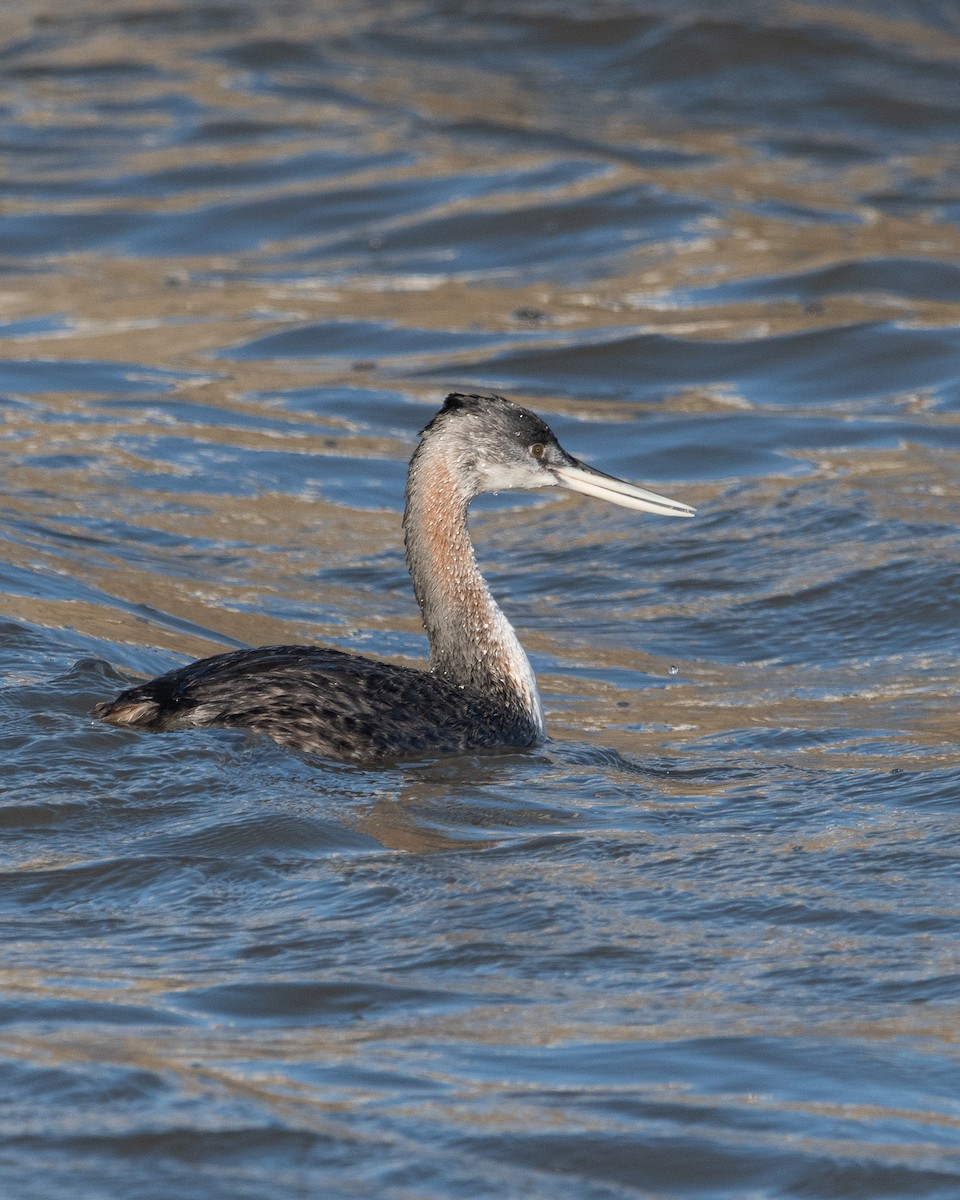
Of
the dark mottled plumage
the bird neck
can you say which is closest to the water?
the dark mottled plumage

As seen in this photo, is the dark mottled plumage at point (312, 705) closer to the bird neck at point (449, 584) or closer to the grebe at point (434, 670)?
the grebe at point (434, 670)

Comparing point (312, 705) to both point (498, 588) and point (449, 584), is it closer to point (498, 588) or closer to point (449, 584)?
point (449, 584)

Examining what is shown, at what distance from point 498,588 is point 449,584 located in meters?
2.40

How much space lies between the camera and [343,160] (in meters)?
17.4

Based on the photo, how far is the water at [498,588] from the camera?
4457 mm

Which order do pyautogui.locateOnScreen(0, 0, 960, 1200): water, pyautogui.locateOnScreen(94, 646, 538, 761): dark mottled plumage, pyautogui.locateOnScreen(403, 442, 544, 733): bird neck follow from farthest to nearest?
pyautogui.locateOnScreen(403, 442, 544, 733): bird neck, pyautogui.locateOnScreen(94, 646, 538, 761): dark mottled plumage, pyautogui.locateOnScreen(0, 0, 960, 1200): water

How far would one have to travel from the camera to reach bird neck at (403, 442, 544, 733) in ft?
24.8

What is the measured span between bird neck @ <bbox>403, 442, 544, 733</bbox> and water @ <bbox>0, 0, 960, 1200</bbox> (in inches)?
22.0

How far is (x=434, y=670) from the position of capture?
25.1 ft

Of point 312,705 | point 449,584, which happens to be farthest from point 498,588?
point 312,705

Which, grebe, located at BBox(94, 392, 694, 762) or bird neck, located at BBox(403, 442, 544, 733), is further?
bird neck, located at BBox(403, 442, 544, 733)

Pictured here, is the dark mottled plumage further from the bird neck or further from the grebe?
the bird neck

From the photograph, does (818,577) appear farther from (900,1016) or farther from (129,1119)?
(129,1119)

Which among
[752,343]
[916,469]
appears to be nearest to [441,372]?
[752,343]
